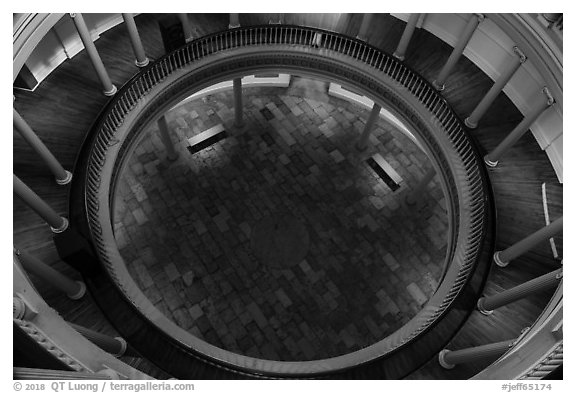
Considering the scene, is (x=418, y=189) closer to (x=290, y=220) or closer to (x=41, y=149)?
(x=290, y=220)

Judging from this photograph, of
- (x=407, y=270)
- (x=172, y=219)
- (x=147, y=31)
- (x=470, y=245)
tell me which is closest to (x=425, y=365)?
(x=470, y=245)

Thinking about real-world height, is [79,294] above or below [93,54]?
below

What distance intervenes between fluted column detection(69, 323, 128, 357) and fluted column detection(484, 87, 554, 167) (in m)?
14.0

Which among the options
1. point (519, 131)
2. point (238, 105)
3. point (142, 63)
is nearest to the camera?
point (519, 131)

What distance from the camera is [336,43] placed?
17828 mm

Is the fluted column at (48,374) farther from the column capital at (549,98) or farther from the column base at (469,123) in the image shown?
the column base at (469,123)

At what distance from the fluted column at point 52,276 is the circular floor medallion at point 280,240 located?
9075mm

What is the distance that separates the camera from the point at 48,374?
7.71 metres

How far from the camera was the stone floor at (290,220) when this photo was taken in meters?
19.1

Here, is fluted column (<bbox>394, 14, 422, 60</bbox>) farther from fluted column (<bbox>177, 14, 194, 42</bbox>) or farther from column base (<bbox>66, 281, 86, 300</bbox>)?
column base (<bbox>66, 281, 86, 300</bbox>)

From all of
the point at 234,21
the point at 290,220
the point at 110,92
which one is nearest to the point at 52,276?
the point at 110,92

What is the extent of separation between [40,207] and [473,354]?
42.8ft

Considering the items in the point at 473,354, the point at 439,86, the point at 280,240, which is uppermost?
the point at 439,86

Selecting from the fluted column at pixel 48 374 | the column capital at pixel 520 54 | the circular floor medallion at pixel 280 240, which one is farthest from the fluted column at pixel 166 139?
the column capital at pixel 520 54
